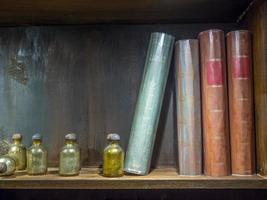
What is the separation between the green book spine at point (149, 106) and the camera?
0.90 metres

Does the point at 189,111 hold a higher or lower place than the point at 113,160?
higher

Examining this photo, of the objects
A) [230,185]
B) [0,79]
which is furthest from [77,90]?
[230,185]

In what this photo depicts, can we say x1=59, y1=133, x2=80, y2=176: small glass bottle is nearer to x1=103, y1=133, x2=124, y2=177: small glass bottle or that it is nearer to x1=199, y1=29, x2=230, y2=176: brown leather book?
x1=103, y1=133, x2=124, y2=177: small glass bottle

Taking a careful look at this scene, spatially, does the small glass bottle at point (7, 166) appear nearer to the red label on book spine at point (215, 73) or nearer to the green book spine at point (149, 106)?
the green book spine at point (149, 106)

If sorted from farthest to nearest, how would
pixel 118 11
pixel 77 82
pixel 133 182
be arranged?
1. pixel 77 82
2. pixel 118 11
3. pixel 133 182

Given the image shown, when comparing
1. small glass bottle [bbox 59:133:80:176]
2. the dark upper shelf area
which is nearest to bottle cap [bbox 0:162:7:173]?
small glass bottle [bbox 59:133:80:176]

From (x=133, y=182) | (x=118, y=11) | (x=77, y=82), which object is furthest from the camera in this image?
(x=77, y=82)

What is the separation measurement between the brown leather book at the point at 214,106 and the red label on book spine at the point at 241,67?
0.03 meters

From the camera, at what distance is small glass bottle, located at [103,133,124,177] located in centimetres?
88

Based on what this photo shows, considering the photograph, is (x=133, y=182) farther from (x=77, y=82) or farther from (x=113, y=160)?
(x=77, y=82)

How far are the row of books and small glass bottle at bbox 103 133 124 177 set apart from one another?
20 mm

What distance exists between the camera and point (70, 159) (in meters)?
0.90

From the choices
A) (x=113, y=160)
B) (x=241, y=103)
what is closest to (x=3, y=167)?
(x=113, y=160)

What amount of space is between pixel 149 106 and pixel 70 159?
0.83ft
